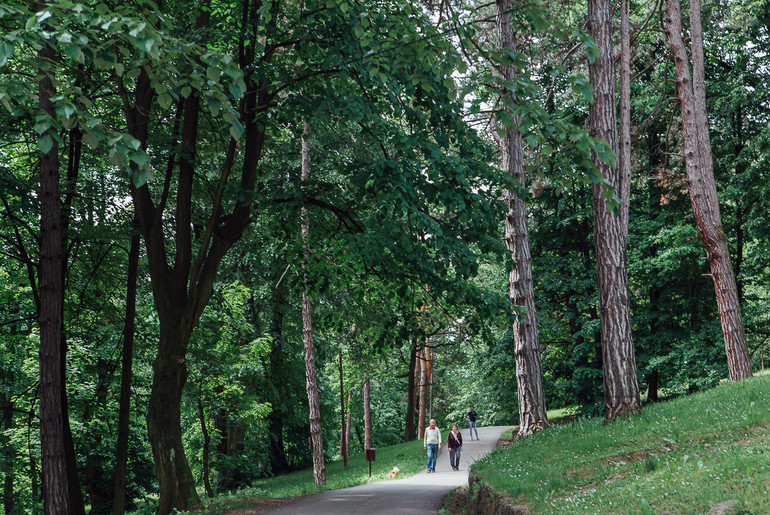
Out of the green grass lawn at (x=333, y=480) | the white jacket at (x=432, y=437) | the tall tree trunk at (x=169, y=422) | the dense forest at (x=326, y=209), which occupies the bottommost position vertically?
the green grass lawn at (x=333, y=480)

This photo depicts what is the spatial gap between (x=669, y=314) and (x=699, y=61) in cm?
1072

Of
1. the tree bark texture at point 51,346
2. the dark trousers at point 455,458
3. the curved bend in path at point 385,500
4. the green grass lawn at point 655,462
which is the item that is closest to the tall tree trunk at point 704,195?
the green grass lawn at point 655,462

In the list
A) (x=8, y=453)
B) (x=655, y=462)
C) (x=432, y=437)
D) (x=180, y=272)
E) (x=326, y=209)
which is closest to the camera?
(x=655, y=462)

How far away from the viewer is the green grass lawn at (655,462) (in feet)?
18.9

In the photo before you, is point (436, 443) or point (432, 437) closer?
point (432, 437)

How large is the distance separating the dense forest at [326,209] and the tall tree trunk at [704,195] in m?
0.07

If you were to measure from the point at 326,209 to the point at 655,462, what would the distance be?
818 cm

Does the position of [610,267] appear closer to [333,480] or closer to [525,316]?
[525,316]

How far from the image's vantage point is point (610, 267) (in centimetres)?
1178

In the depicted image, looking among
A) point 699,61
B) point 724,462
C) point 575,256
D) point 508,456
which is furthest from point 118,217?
point 575,256

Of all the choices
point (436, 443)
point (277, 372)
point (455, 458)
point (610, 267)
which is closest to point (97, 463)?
point (277, 372)

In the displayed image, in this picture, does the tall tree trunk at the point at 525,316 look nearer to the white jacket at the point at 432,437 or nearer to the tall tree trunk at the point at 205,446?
the white jacket at the point at 432,437

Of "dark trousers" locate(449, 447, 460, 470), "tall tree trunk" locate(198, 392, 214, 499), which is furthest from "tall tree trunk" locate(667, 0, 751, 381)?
"tall tree trunk" locate(198, 392, 214, 499)

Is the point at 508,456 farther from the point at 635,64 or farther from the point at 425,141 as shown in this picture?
the point at 635,64
